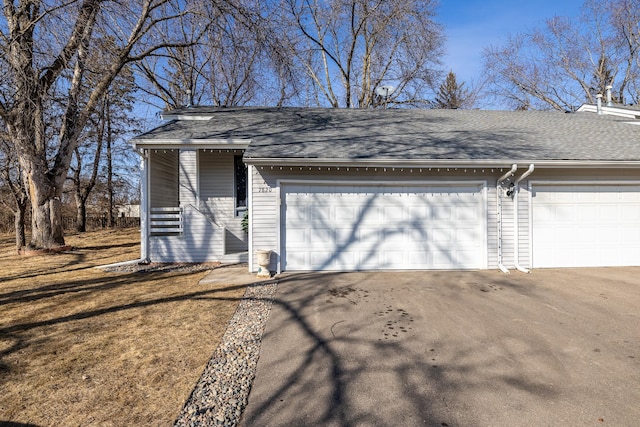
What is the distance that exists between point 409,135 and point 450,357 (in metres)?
6.33

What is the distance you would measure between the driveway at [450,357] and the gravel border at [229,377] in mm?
120

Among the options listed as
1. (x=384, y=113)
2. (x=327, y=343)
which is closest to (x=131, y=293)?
(x=327, y=343)

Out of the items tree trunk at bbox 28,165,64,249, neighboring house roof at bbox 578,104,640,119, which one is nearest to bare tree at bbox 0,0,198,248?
tree trunk at bbox 28,165,64,249

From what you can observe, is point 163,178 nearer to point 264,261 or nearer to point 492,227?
point 264,261

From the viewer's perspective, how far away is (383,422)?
2436 millimetres

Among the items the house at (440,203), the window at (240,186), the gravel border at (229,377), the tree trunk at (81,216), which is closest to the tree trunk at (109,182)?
the tree trunk at (81,216)

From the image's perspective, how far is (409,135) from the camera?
860 centimetres

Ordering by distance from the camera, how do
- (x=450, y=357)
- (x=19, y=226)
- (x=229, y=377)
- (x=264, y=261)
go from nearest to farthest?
(x=229, y=377), (x=450, y=357), (x=264, y=261), (x=19, y=226)

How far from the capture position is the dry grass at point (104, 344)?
2.62 m

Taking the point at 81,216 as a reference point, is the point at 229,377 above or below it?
below

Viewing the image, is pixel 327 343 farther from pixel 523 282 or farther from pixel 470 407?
pixel 523 282

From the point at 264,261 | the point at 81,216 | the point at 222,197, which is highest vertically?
the point at 222,197

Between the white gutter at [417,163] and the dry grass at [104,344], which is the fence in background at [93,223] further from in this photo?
the white gutter at [417,163]

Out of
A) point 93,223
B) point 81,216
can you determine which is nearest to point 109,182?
point 93,223
